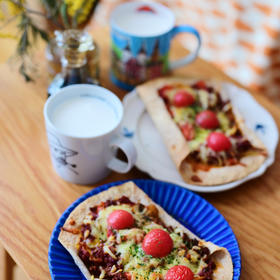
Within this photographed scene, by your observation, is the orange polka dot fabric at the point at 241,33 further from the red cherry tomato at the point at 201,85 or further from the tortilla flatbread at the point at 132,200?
the tortilla flatbread at the point at 132,200

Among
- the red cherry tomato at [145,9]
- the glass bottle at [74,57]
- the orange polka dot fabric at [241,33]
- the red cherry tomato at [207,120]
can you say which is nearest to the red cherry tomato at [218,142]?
the red cherry tomato at [207,120]

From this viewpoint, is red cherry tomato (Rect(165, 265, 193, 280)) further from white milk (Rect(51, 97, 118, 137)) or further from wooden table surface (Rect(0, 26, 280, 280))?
white milk (Rect(51, 97, 118, 137))

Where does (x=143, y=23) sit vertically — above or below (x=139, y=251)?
above

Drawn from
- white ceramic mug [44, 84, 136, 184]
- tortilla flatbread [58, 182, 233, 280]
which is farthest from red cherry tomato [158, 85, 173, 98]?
tortilla flatbread [58, 182, 233, 280]

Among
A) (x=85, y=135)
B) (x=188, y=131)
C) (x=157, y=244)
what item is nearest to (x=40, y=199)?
(x=85, y=135)

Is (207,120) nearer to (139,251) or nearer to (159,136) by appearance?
(159,136)

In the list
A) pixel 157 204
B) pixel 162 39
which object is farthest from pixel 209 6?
pixel 157 204
